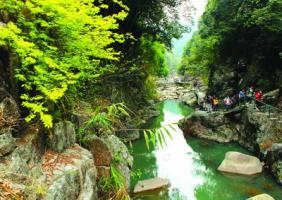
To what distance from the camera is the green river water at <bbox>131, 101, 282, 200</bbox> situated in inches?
564

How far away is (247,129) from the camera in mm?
21969

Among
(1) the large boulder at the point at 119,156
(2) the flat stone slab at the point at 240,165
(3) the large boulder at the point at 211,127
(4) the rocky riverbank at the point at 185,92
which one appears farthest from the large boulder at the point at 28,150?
(4) the rocky riverbank at the point at 185,92

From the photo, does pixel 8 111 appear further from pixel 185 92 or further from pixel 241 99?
pixel 185 92

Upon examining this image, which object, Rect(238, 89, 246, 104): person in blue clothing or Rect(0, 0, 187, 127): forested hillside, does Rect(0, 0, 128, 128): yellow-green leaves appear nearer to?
Rect(0, 0, 187, 127): forested hillside

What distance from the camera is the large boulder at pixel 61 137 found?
8.47 meters

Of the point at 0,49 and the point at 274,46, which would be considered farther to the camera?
the point at 274,46

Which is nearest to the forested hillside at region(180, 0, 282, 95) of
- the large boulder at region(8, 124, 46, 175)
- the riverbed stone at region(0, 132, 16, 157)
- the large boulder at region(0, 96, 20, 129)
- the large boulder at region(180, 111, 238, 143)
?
the large boulder at region(180, 111, 238, 143)

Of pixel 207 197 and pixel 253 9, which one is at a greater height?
pixel 253 9

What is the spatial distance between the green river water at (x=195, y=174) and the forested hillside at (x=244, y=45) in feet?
31.1

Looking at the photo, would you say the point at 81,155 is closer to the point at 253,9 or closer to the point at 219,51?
the point at 253,9

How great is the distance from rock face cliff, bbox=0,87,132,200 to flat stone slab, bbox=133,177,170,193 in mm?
4295

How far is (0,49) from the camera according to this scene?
770 centimetres

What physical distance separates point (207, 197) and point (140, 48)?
1475cm

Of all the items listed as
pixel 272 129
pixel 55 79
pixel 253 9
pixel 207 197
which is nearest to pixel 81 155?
pixel 55 79
